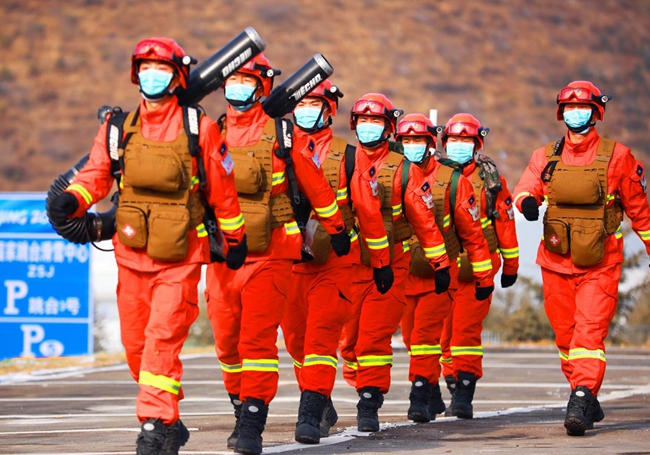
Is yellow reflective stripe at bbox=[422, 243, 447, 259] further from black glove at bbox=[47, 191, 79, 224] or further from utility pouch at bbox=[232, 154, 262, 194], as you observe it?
black glove at bbox=[47, 191, 79, 224]

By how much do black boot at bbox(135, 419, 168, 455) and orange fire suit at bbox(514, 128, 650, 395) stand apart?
3772 mm

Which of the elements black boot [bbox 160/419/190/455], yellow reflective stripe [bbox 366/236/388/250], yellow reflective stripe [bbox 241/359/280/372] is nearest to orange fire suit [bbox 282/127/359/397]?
yellow reflective stripe [bbox 366/236/388/250]

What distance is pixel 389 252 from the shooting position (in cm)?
1021

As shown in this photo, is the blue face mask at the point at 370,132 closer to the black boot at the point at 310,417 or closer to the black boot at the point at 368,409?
the black boot at the point at 368,409

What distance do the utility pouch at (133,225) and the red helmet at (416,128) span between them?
14.7 ft

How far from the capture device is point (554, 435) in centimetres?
972

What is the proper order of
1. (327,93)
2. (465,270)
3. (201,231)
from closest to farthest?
(201,231)
(327,93)
(465,270)

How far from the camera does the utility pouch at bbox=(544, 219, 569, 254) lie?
34.6 feet

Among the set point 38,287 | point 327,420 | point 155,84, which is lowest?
point 38,287

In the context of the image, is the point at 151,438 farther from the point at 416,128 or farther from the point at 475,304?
the point at 475,304

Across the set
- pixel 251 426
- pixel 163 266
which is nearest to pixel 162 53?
pixel 163 266

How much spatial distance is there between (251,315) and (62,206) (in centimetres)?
155

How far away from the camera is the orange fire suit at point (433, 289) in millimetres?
11656

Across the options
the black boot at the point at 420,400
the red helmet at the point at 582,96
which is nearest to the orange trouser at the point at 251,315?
the black boot at the point at 420,400
